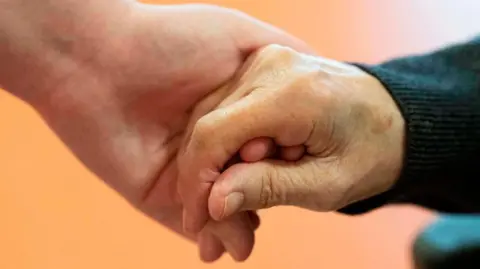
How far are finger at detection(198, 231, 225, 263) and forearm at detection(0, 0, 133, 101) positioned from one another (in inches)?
9.7

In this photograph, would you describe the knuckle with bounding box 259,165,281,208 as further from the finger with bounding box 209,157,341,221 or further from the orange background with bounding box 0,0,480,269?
the orange background with bounding box 0,0,480,269

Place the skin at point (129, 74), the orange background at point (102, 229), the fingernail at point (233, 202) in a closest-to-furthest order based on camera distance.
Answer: the fingernail at point (233, 202), the skin at point (129, 74), the orange background at point (102, 229)

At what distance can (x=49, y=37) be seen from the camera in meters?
0.81

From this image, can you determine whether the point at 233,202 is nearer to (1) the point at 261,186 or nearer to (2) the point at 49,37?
(1) the point at 261,186

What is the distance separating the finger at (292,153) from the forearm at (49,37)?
0.24m

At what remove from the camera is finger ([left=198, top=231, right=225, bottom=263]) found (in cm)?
84

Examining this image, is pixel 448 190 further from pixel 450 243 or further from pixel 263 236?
pixel 263 236

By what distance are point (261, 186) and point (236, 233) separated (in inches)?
5.0

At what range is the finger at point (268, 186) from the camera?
706mm

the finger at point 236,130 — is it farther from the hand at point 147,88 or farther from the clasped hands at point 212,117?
the hand at point 147,88

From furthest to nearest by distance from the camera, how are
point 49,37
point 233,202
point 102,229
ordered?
point 102,229 < point 49,37 < point 233,202

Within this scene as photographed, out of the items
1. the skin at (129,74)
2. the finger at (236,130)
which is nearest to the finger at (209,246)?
the skin at (129,74)

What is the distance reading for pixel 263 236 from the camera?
4.55ft

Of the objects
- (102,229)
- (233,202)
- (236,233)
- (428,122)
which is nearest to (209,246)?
(236,233)
